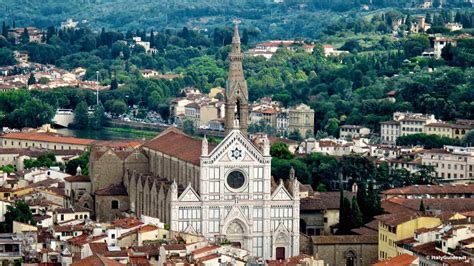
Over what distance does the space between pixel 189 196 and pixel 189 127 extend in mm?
50308

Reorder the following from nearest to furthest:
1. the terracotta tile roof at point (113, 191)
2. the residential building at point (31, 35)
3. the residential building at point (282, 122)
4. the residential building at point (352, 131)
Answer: the terracotta tile roof at point (113, 191), the residential building at point (352, 131), the residential building at point (282, 122), the residential building at point (31, 35)

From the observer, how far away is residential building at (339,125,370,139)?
9444 cm

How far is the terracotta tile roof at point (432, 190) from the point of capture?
Answer: 65062 millimetres

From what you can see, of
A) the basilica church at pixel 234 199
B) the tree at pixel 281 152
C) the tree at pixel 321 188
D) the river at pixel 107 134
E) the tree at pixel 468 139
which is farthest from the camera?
the river at pixel 107 134

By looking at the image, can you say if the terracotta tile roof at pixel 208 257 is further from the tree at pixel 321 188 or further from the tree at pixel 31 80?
the tree at pixel 31 80

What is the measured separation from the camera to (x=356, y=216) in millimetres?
60531

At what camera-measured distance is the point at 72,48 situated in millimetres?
166000

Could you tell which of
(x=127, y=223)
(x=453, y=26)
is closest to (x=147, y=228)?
(x=127, y=223)

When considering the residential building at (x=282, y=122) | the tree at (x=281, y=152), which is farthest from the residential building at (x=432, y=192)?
the residential building at (x=282, y=122)

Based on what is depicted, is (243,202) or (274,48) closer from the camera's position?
(243,202)

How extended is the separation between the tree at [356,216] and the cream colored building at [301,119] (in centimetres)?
4193

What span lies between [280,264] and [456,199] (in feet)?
44.8

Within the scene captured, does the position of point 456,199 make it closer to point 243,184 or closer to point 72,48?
point 243,184

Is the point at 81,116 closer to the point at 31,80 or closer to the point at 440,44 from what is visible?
the point at 31,80
